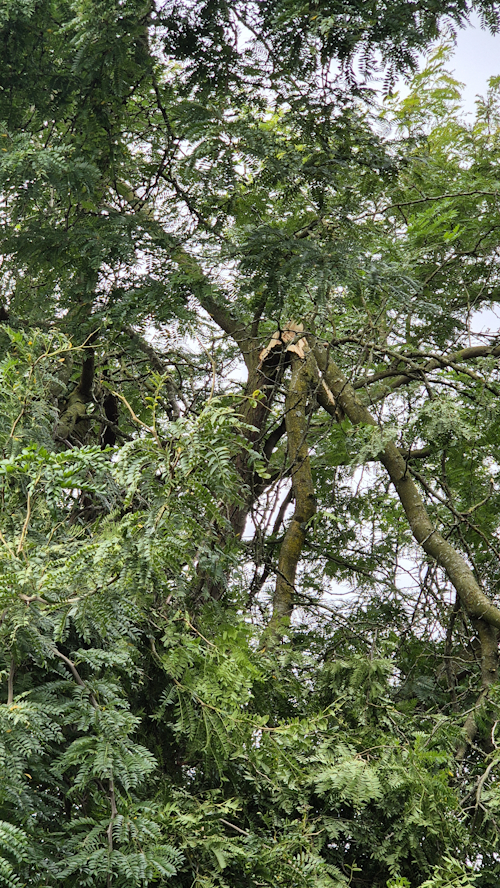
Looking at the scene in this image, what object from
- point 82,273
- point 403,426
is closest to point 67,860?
point 82,273

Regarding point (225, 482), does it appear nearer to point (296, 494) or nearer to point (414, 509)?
point (414, 509)

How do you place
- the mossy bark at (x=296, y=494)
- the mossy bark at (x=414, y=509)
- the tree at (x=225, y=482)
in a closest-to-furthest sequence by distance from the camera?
1. the tree at (x=225, y=482)
2. the mossy bark at (x=414, y=509)
3. the mossy bark at (x=296, y=494)

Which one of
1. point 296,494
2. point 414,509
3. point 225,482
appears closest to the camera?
point 225,482

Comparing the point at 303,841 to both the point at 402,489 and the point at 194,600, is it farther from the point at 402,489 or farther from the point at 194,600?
the point at 402,489

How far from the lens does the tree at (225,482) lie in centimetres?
191

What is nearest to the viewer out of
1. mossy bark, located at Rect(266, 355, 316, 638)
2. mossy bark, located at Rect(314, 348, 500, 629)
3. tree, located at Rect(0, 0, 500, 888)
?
tree, located at Rect(0, 0, 500, 888)

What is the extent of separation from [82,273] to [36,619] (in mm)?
1865

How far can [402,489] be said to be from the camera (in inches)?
160

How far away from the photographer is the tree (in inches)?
75.3

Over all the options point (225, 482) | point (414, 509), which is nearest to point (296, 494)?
point (414, 509)

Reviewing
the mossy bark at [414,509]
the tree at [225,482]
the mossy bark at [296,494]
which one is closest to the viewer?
the tree at [225,482]

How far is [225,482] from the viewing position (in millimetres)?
1742

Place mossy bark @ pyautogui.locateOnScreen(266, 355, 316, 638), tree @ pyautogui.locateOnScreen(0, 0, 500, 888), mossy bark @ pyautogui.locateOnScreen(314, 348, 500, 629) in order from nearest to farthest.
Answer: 1. tree @ pyautogui.locateOnScreen(0, 0, 500, 888)
2. mossy bark @ pyautogui.locateOnScreen(314, 348, 500, 629)
3. mossy bark @ pyautogui.locateOnScreen(266, 355, 316, 638)

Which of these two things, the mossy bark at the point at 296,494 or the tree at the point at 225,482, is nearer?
the tree at the point at 225,482
